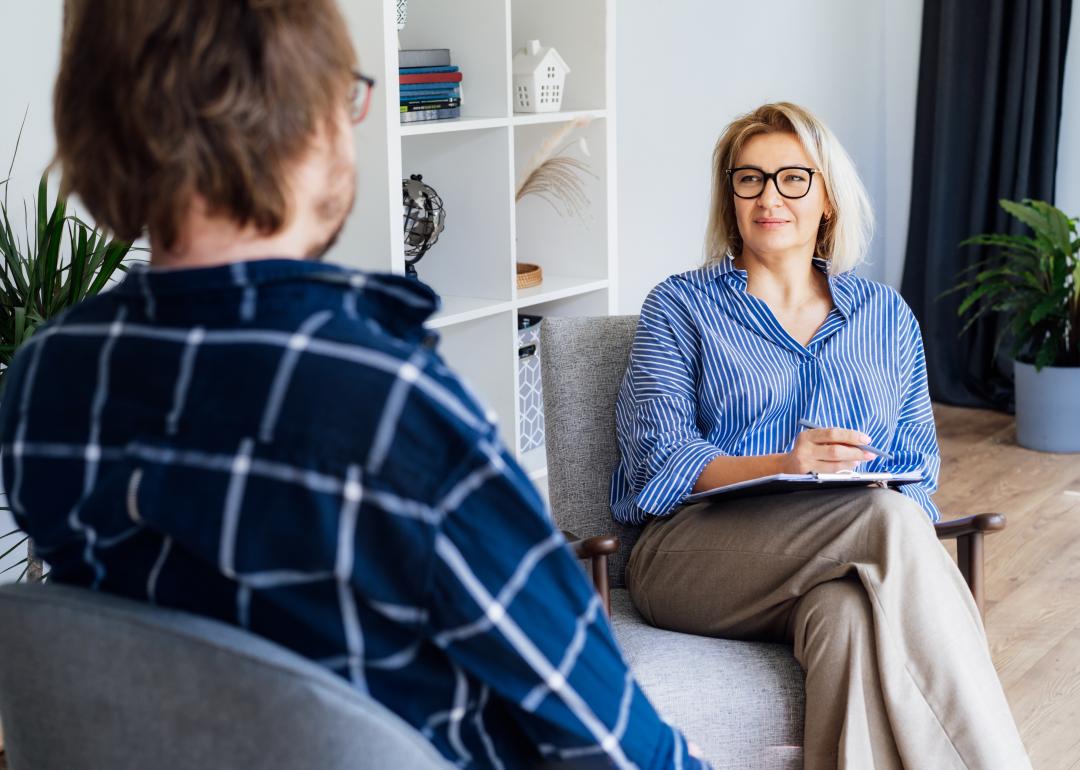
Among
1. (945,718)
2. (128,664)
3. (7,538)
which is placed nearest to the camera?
(128,664)

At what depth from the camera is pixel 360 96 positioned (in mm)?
870

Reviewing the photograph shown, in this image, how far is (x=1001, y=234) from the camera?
438cm

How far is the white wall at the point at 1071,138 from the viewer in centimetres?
430

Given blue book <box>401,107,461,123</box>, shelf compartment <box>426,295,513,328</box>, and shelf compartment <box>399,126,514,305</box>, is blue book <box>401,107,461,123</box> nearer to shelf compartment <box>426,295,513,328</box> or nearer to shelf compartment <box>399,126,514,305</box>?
shelf compartment <box>399,126,514,305</box>

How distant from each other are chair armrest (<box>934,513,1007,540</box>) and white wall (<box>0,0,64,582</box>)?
1.65 metres

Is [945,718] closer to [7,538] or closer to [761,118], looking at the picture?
[761,118]

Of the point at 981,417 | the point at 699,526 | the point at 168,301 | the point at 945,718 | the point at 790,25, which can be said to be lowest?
the point at 981,417

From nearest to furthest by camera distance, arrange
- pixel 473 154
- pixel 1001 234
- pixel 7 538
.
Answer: pixel 7 538
pixel 473 154
pixel 1001 234

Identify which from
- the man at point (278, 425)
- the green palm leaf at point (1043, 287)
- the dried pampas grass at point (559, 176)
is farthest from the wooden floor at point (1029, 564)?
the man at point (278, 425)

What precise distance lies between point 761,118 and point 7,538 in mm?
1571

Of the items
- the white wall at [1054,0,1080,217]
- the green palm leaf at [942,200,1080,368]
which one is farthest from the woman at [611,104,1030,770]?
the white wall at [1054,0,1080,217]

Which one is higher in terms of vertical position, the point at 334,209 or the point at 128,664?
the point at 334,209

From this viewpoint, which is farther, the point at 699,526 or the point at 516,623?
the point at 699,526

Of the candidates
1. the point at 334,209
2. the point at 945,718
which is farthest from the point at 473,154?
the point at 334,209
